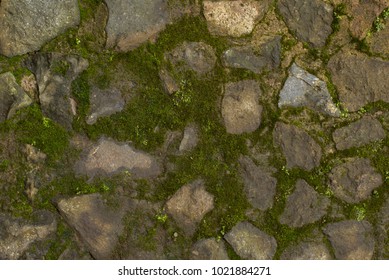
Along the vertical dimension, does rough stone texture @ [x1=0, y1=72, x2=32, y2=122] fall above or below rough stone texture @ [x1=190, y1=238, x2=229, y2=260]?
above

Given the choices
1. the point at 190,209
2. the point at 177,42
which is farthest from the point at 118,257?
the point at 177,42

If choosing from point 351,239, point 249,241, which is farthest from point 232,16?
point 351,239

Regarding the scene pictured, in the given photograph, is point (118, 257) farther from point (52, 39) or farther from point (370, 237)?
point (370, 237)

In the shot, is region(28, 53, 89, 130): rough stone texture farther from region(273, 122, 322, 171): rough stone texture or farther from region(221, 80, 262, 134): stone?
region(273, 122, 322, 171): rough stone texture

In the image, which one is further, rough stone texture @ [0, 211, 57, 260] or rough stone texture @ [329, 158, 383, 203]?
rough stone texture @ [329, 158, 383, 203]

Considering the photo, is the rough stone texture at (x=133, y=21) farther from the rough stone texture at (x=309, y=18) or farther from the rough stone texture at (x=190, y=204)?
the rough stone texture at (x=190, y=204)

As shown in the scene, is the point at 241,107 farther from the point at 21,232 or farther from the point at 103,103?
the point at 21,232

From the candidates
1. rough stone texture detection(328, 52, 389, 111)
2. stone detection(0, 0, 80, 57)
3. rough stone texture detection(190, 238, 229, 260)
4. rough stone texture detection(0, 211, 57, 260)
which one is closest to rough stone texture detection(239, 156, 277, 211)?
rough stone texture detection(190, 238, 229, 260)
